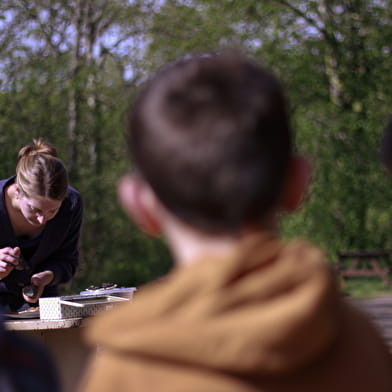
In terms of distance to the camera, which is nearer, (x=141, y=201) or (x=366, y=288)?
(x=141, y=201)

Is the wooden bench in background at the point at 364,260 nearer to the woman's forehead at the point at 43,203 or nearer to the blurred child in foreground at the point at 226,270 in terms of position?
the woman's forehead at the point at 43,203

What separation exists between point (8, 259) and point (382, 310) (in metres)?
7.83

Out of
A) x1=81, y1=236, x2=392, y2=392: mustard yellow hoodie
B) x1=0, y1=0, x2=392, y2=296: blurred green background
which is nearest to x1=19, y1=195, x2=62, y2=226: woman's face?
x1=81, y1=236, x2=392, y2=392: mustard yellow hoodie

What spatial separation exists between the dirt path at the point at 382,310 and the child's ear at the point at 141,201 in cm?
723

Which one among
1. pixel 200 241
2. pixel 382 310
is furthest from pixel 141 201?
pixel 382 310

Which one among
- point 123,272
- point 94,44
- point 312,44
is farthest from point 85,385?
point 312,44

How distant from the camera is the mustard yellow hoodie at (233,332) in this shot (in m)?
0.97

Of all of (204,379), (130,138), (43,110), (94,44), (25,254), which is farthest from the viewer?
(94,44)

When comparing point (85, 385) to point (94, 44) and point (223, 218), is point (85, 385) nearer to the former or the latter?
point (223, 218)

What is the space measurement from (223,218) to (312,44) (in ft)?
40.7

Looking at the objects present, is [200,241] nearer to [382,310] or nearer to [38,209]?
[38,209]

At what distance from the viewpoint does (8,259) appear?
3.26 metres

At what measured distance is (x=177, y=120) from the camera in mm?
1051

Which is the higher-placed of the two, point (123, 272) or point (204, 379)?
point (204, 379)
